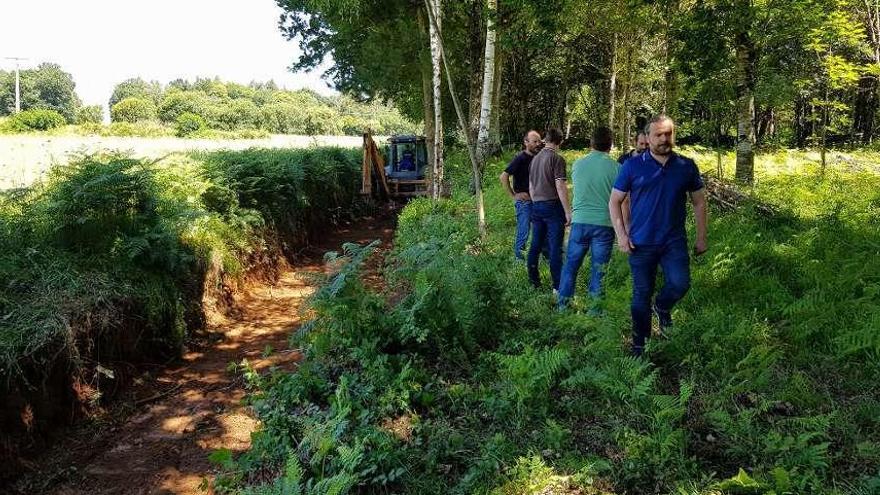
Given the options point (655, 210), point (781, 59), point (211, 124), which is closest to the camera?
point (655, 210)

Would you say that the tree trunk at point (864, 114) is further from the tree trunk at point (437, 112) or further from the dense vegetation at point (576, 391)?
the dense vegetation at point (576, 391)

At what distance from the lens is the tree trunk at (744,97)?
1116 cm

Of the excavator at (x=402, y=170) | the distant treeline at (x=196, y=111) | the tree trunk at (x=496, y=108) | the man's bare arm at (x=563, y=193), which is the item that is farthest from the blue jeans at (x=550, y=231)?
the distant treeline at (x=196, y=111)

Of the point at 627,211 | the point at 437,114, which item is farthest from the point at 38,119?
the point at 627,211

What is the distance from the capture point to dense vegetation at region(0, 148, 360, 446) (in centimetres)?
532

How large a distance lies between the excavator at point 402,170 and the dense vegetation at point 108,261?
8425mm

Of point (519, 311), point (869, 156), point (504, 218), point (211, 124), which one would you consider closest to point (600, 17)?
point (504, 218)

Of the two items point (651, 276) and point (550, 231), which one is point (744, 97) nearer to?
point (550, 231)

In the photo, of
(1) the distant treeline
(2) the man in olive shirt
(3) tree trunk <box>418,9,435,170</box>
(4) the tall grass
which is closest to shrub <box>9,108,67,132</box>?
(1) the distant treeline

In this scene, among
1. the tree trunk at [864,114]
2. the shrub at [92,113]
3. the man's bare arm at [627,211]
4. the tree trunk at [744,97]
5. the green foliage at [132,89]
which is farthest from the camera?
the green foliage at [132,89]

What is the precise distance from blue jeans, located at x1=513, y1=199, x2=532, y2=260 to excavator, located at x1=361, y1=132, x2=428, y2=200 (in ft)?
34.8

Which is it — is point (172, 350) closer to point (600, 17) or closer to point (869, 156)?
point (600, 17)

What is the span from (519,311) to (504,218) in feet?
17.1

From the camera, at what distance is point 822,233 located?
7.08 metres
